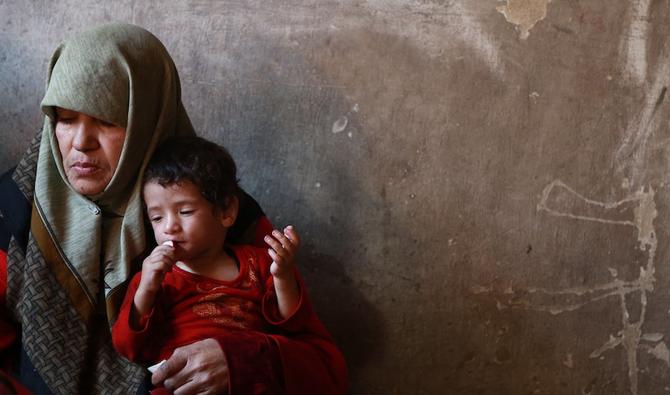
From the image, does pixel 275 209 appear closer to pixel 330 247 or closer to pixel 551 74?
pixel 330 247

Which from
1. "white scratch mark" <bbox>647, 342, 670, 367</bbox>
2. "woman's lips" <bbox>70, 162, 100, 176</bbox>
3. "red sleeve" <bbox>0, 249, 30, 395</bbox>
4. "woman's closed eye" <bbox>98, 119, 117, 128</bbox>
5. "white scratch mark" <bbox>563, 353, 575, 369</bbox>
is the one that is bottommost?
"white scratch mark" <bbox>563, 353, 575, 369</bbox>

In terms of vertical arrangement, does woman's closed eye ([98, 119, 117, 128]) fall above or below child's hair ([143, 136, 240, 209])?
above

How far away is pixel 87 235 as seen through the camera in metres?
2.07

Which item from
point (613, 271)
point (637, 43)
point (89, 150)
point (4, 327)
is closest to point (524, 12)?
point (637, 43)

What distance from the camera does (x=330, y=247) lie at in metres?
2.60

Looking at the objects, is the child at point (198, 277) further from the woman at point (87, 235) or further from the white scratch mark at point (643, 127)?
the white scratch mark at point (643, 127)

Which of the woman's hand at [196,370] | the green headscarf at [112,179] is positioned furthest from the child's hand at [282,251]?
the green headscarf at [112,179]

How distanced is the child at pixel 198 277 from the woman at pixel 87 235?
0.07m

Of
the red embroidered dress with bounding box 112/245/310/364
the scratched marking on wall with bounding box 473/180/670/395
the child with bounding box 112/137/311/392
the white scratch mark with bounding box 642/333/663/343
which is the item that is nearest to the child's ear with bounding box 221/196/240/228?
the child with bounding box 112/137/311/392

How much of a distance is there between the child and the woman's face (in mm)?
105

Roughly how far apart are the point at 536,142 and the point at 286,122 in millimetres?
728

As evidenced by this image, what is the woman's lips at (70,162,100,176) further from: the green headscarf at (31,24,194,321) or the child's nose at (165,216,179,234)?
the child's nose at (165,216,179,234)

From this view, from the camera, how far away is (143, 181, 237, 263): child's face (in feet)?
6.49

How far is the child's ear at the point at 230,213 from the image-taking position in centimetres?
208
